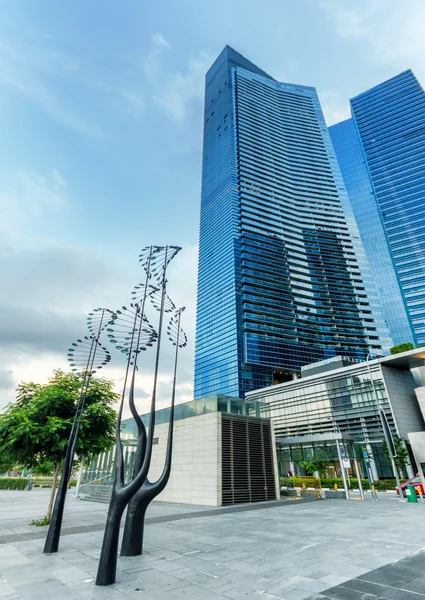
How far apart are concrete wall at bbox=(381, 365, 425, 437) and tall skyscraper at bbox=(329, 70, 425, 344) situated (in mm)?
97428

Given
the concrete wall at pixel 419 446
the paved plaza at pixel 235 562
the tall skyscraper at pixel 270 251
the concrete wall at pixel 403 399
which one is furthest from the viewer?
the tall skyscraper at pixel 270 251

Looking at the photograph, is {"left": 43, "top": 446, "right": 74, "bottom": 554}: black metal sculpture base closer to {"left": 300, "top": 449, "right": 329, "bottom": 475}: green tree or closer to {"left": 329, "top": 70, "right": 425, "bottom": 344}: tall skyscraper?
{"left": 300, "top": 449, "right": 329, "bottom": 475}: green tree

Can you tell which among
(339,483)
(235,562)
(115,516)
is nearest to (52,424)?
(115,516)

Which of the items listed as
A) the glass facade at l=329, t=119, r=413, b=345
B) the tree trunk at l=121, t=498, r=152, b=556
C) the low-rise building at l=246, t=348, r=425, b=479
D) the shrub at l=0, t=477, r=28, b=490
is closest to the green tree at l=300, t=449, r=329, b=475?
the low-rise building at l=246, t=348, r=425, b=479

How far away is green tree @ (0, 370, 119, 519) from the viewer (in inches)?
555

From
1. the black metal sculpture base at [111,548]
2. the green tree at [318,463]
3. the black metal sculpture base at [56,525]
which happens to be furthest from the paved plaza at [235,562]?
the green tree at [318,463]

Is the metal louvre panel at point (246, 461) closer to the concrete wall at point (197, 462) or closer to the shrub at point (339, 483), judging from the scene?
the concrete wall at point (197, 462)

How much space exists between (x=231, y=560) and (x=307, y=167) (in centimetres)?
18823

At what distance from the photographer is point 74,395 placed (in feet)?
50.6

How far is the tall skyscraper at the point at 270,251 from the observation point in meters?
116

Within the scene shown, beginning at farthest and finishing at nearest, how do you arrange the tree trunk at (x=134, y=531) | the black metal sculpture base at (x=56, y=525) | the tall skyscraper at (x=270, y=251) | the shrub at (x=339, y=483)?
the tall skyscraper at (x=270, y=251), the shrub at (x=339, y=483), the black metal sculpture base at (x=56, y=525), the tree trunk at (x=134, y=531)

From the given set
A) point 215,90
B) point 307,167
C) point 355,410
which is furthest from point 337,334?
point 215,90

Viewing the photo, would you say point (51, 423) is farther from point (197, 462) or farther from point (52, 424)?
point (197, 462)

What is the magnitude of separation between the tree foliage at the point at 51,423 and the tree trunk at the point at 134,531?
702cm
